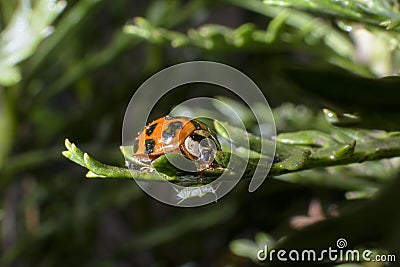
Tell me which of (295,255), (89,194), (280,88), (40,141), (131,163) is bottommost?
(295,255)

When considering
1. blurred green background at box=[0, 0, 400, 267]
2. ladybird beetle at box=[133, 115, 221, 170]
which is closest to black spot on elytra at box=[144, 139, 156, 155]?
ladybird beetle at box=[133, 115, 221, 170]

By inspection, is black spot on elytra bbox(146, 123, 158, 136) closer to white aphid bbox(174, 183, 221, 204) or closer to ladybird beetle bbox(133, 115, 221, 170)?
ladybird beetle bbox(133, 115, 221, 170)

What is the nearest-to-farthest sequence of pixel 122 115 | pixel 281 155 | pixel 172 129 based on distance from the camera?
pixel 281 155 → pixel 172 129 → pixel 122 115

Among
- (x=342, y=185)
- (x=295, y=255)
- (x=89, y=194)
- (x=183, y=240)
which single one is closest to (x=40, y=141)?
(x=89, y=194)

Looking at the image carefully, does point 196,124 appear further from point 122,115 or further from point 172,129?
point 122,115

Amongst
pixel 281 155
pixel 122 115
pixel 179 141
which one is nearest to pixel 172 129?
pixel 179 141

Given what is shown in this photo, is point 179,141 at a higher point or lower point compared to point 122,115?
lower

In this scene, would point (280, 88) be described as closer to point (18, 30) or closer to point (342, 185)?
point (342, 185)
